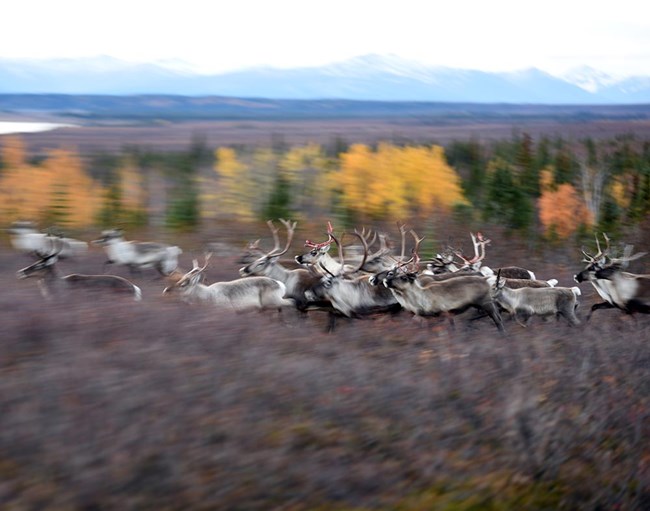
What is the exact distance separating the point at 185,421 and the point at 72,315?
3.24 metres

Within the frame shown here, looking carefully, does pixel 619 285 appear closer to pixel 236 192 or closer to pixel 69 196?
pixel 69 196

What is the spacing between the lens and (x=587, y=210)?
129 feet

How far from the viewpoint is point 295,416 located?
780 cm

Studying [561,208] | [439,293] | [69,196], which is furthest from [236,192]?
[439,293]

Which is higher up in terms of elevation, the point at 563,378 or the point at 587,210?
the point at 563,378

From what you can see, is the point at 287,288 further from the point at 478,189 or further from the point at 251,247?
the point at 478,189

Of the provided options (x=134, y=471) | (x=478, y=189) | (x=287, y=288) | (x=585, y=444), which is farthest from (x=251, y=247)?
(x=478, y=189)

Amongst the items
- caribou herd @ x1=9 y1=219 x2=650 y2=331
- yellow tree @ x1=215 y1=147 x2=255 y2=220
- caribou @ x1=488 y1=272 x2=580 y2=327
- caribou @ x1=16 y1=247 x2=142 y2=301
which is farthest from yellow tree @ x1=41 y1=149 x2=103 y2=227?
caribou @ x1=488 y1=272 x2=580 y2=327

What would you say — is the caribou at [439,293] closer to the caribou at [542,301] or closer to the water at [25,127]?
the caribou at [542,301]

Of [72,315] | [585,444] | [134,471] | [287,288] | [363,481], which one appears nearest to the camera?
[134,471]

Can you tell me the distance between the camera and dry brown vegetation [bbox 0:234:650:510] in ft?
21.0

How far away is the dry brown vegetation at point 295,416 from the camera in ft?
21.0

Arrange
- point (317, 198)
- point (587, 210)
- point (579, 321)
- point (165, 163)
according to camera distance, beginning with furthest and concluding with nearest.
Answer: point (165, 163)
point (587, 210)
point (317, 198)
point (579, 321)

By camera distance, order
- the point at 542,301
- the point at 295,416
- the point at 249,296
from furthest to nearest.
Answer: the point at 542,301, the point at 249,296, the point at 295,416
